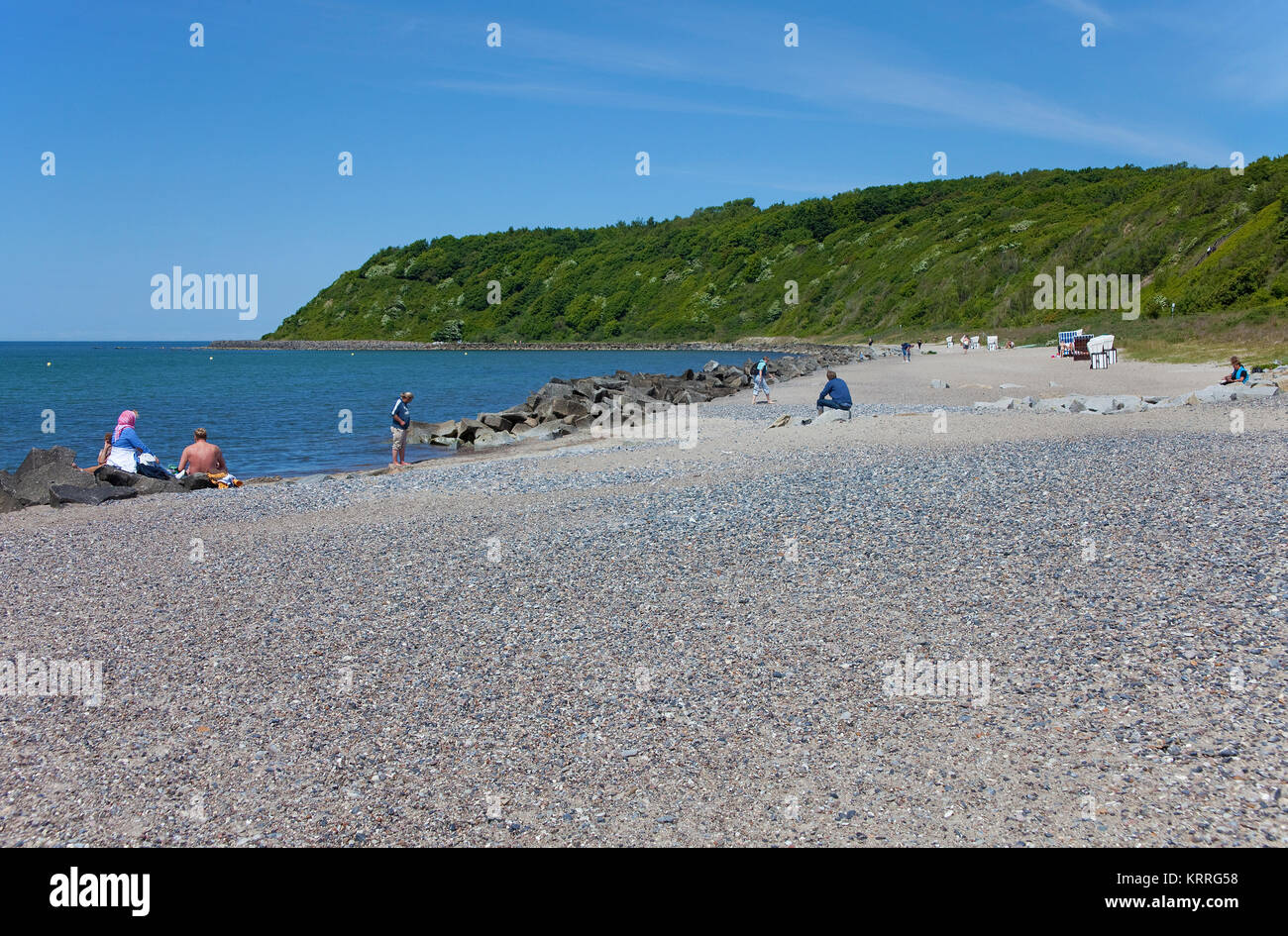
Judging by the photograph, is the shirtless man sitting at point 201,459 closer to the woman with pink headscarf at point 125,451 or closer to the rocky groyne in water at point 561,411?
the woman with pink headscarf at point 125,451

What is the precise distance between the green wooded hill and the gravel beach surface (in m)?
34.6

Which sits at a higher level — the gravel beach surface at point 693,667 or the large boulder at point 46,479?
the large boulder at point 46,479

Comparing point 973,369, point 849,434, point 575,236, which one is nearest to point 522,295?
point 575,236

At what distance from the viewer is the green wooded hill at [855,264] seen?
55.6 meters

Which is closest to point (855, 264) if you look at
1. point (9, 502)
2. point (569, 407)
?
point (569, 407)

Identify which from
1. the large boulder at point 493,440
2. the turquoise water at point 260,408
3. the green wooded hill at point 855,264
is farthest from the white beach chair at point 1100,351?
the turquoise water at point 260,408

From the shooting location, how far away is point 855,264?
110 meters

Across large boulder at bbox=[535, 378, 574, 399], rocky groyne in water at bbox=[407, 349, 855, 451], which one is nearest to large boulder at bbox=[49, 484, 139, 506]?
rocky groyne in water at bbox=[407, 349, 855, 451]

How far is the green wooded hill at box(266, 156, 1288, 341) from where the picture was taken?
182ft

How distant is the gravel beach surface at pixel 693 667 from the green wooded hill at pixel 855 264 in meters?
34.6

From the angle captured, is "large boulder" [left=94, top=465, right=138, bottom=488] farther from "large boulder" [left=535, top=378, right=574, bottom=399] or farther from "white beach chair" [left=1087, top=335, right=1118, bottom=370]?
"white beach chair" [left=1087, top=335, right=1118, bottom=370]

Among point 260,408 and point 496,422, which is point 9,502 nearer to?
point 496,422

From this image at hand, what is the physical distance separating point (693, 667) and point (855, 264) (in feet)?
359
